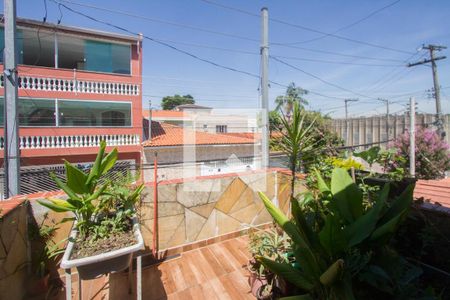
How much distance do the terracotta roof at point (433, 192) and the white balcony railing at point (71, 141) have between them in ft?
27.2

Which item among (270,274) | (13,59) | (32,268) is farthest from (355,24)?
(32,268)

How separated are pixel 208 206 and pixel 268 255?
4.16ft

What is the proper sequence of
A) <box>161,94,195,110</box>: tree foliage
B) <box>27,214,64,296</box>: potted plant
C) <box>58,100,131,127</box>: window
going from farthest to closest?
<box>161,94,195,110</box>: tree foliage < <box>58,100,131,127</box>: window < <box>27,214,64,296</box>: potted plant

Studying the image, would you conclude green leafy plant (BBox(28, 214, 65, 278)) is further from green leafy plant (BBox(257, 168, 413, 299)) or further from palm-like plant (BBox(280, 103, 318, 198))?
palm-like plant (BBox(280, 103, 318, 198))

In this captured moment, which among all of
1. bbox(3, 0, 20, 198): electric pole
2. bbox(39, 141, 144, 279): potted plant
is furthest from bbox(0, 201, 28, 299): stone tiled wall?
bbox(3, 0, 20, 198): electric pole

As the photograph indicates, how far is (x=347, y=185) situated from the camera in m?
1.50

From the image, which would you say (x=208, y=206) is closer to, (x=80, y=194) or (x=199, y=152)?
(x=80, y=194)

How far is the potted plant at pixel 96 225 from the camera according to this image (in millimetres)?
1468

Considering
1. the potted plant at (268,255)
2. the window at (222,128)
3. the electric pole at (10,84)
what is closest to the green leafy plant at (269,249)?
the potted plant at (268,255)

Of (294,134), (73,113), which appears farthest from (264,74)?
(73,113)

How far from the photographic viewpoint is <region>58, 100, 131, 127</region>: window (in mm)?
8812

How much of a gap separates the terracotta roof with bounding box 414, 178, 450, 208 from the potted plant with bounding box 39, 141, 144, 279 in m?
2.42

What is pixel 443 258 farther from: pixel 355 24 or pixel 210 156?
pixel 210 156

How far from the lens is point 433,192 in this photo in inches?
83.1
